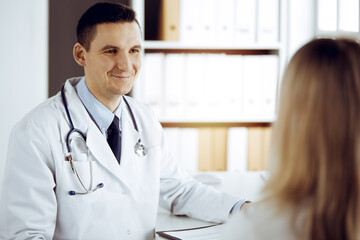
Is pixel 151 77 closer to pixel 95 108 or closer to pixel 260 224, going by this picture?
pixel 95 108

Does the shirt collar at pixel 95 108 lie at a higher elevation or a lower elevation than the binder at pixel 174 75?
lower

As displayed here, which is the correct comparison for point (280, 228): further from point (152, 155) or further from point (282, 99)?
point (152, 155)

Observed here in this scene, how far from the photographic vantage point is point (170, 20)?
2307 millimetres

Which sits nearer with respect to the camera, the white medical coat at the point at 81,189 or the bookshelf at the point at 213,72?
the white medical coat at the point at 81,189

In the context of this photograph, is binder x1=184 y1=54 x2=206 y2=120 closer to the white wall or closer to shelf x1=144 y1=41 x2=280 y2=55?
shelf x1=144 y1=41 x2=280 y2=55

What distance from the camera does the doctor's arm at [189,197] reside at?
1385 millimetres

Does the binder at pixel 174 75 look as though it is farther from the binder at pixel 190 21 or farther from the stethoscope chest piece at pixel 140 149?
the stethoscope chest piece at pixel 140 149

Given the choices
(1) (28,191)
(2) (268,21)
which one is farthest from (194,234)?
(2) (268,21)

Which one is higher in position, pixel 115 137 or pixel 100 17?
pixel 100 17

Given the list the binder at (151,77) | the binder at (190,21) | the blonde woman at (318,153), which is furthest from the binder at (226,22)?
the blonde woman at (318,153)

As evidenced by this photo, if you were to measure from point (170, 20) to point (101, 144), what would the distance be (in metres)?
1.14

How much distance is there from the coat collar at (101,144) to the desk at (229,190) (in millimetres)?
184

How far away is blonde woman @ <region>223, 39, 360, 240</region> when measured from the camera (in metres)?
0.71

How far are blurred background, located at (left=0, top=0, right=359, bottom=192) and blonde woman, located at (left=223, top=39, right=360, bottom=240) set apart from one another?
1.59 m
